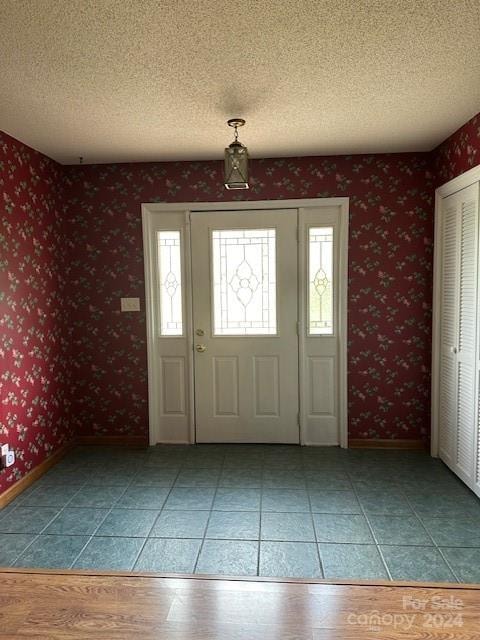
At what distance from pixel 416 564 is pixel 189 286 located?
2600 mm

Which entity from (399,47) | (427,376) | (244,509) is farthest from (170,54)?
(427,376)

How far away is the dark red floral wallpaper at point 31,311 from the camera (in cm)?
308

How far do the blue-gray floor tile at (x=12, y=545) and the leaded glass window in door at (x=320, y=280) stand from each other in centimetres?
252

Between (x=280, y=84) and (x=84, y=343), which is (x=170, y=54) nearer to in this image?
(x=280, y=84)

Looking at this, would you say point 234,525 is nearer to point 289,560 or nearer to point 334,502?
point 289,560

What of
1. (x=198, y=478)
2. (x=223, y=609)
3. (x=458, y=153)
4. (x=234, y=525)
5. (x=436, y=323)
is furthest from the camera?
(x=436, y=323)

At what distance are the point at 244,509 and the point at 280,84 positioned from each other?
2.47 m

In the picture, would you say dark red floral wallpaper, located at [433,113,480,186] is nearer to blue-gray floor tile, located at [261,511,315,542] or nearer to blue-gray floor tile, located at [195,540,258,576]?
blue-gray floor tile, located at [261,511,315,542]

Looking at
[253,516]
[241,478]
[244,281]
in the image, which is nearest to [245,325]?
[244,281]

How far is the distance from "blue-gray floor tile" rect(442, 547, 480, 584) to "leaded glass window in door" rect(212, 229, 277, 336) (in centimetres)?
209

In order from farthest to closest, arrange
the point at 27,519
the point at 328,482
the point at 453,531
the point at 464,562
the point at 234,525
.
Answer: the point at 328,482, the point at 27,519, the point at 234,525, the point at 453,531, the point at 464,562

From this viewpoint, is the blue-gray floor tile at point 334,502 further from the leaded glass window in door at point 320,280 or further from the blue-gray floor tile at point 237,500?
the leaded glass window in door at point 320,280

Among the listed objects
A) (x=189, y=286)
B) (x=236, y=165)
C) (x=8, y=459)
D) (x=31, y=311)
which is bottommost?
(x=8, y=459)

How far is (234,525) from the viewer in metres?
2.68
